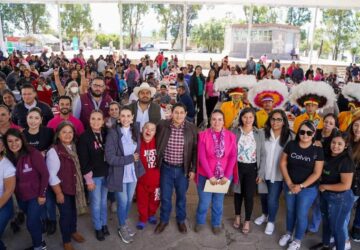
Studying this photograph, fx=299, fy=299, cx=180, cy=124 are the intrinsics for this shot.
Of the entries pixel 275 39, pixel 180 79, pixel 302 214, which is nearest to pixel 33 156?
pixel 302 214

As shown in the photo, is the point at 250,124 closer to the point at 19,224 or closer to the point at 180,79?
the point at 19,224

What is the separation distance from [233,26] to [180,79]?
20.2m

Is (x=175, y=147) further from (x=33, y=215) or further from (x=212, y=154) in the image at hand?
(x=33, y=215)

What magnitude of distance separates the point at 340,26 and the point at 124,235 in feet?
64.8

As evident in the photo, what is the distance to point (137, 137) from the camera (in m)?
3.13

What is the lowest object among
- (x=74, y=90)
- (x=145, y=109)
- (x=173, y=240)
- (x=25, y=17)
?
(x=173, y=240)

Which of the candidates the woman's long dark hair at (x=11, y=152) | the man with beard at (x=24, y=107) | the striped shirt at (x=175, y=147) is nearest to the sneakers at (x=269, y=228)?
the striped shirt at (x=175, y=147)

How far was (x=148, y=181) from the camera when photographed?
11.0 feet

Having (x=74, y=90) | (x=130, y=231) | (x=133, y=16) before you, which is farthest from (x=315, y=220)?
(x=133, y=16)

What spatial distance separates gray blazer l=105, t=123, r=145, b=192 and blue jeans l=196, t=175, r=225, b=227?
0.80 metres

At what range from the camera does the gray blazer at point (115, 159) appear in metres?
2.94

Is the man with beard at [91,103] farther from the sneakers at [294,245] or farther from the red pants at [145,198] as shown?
the sneakers at [294,245]

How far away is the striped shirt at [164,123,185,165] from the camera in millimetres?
3150

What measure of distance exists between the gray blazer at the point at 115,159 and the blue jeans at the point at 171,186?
1.43 ft
